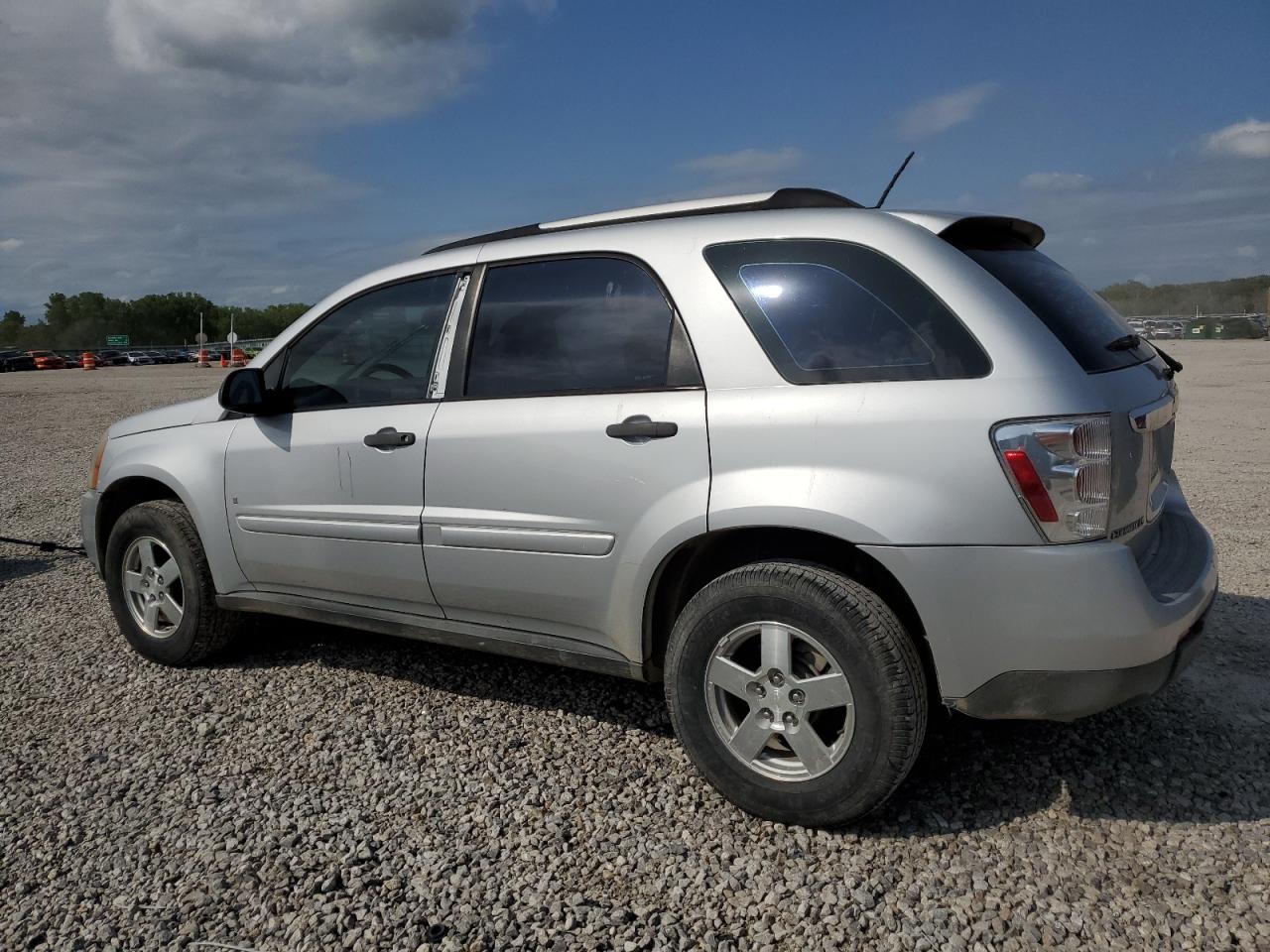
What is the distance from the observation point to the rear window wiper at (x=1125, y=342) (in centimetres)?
295

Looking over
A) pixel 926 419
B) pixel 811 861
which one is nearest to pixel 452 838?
pixel 811 861

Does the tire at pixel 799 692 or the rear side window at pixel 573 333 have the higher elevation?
the rear side window at pixel 573 333

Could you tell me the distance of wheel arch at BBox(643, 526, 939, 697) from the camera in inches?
112

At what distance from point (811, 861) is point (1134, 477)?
1.40 meters

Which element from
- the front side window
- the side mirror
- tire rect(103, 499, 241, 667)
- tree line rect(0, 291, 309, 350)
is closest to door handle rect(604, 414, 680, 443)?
the front side window

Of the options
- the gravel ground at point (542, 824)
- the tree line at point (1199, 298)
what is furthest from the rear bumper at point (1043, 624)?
the tree line at point (1199, 298)

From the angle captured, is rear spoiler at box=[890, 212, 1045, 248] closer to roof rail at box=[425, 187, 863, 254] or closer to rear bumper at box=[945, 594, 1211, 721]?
roof rail at box=[425, 187, 863, 254]

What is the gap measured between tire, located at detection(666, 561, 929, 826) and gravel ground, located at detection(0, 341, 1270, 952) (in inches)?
6.2

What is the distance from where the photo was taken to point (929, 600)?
2.65m

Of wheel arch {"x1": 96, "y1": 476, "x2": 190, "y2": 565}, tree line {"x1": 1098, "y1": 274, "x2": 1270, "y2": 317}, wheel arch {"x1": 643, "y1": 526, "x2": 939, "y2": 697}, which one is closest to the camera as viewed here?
wheel arch {"x1": 643, "y1": 526, "x2": 939, "y2": 697}

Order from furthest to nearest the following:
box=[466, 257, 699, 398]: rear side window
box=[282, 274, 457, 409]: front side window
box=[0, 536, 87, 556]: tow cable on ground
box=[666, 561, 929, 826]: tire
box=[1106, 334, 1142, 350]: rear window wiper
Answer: box=[0, 536, 87, 556]: tow cable on ground, box=[282, 274, 457, 409]: front side window, box=[466, 257, 699, 398]: rear side window, box=[1106, 334, 1142, 350]: rear window wiper, box=[666, 561, 929, 826]: tire

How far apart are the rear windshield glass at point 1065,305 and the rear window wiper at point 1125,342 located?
0.04 feet

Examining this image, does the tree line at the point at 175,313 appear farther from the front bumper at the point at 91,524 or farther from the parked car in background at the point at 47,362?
the front bumper at the point at 91,524

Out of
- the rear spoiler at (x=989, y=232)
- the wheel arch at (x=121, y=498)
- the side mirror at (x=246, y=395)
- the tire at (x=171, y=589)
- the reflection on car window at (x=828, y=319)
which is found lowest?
the tire at (x=171, y=589)
